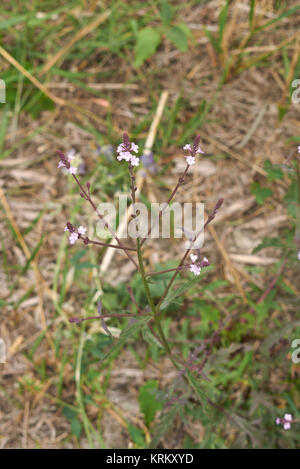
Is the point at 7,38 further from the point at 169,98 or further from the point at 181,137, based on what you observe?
the point at 181,137

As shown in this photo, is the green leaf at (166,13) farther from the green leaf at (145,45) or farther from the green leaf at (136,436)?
the green leaf at (136,436)

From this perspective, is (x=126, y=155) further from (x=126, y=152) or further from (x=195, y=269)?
(x=195, y=269)

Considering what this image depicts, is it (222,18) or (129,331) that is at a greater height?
(222,18)

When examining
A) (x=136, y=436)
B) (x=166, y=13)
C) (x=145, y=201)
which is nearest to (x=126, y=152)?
(x=145, y=201)

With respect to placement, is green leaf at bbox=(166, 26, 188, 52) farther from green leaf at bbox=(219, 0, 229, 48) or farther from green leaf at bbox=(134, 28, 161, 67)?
green leaf at bbox=(219, 0, 229, 48)

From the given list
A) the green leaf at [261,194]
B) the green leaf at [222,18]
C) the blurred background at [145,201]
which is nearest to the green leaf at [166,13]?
the blurred background at [145,201]

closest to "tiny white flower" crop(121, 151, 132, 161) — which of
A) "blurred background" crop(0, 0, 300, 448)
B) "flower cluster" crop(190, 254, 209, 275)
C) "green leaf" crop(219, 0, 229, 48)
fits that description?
"flower cluster" crop(190, 254, 209, 275)

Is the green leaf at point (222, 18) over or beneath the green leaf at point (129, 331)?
over
